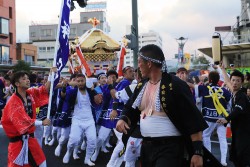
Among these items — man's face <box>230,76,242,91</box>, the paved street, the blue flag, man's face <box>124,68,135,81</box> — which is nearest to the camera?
man's face <box>230,76,242,91</box>

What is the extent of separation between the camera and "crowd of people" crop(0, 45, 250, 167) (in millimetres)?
3545

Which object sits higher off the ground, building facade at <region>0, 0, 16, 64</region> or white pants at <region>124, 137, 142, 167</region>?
building facade at <region>0, 0, 16, 64</region>

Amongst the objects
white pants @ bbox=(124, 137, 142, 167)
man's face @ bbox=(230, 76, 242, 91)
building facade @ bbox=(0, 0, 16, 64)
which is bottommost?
white pants @ bbox=(124, 137, 142, 167)

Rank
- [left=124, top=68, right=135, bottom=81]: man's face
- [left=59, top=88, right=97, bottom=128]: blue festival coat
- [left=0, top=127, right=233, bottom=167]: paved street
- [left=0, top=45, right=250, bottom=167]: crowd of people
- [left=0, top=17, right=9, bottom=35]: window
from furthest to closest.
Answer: [left=0, top=17, right=9, bottom=35]: window
[left=0, top=127, right=233, bottom=167]: paved street
[left=59, top=88, right=97, bottom=128]: blue festival coat
[left=124, top=68, right=135, bottom=81]: man's face
[left=0, top=45, right=250, bottom=167]: crowd of people

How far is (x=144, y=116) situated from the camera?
379cm

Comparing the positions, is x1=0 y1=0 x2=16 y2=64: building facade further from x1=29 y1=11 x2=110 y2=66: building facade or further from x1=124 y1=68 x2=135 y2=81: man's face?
x1=124 y1=68 x2=135 y2=81: man's face

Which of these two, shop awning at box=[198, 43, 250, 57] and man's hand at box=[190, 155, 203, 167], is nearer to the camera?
man's hand at box=[190, 155, 203, 167]

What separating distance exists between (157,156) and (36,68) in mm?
56595

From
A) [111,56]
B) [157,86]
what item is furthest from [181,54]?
[157,86]

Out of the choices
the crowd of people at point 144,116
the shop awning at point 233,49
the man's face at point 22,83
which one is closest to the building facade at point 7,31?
the shop awning at point 233,49

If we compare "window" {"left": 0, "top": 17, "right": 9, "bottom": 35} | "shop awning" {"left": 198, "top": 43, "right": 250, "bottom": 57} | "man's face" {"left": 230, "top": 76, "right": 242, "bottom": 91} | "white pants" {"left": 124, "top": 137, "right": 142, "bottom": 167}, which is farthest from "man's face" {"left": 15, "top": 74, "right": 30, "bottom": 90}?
"window" {"left": 0, "top": 17, "right": 9, "bottom": 35}

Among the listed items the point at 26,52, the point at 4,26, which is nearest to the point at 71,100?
the point at 4,26

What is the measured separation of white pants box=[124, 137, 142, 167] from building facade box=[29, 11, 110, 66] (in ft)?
294

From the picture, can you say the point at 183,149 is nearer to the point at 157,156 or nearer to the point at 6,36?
the point at 157,156
